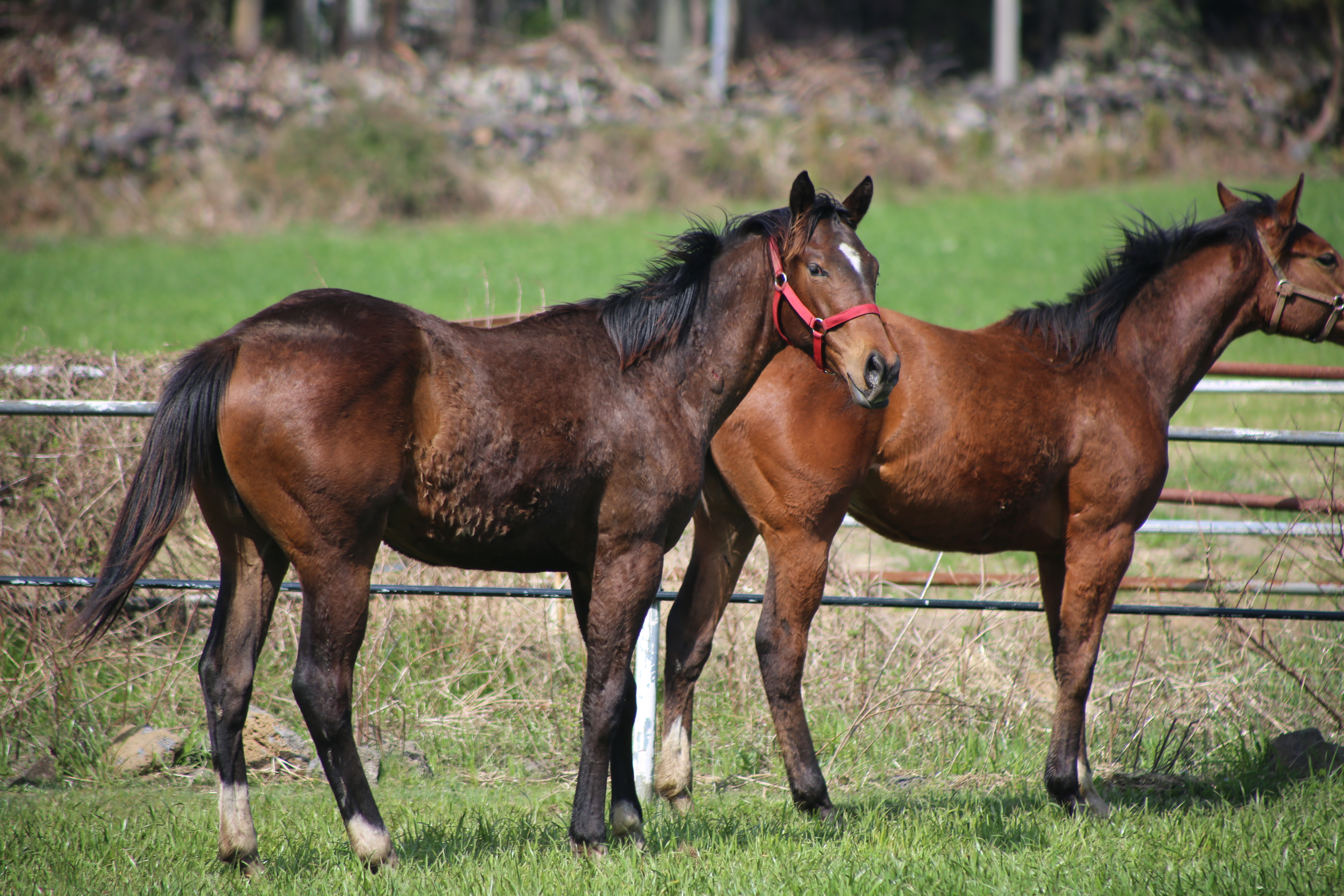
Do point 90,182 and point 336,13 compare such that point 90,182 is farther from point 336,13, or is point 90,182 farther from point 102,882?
point 102,882

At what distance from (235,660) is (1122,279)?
4005 mm

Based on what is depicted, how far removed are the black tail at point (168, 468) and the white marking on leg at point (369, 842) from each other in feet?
3.21

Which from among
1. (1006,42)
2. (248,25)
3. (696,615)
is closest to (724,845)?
(696,615)

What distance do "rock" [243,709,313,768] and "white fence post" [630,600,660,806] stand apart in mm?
1531

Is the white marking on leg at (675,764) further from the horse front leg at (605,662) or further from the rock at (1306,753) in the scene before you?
the rock at (1306,753)

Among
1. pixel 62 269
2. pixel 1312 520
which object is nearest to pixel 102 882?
pixel 1312 520

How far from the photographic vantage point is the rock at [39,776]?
471 cm

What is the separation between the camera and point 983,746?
5.25m

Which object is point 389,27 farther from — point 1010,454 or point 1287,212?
point 1010,454

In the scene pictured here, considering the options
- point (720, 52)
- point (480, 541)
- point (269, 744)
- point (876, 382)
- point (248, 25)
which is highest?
point (248, 25)

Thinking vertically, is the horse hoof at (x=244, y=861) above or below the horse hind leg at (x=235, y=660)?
below

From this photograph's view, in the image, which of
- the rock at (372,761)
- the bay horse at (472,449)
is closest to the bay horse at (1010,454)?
the bay horse at (472,449)

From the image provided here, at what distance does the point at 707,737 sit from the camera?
5.36 metres

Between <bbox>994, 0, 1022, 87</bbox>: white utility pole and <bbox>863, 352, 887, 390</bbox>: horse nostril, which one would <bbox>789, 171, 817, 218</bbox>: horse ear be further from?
<bbox>994, 0, 1022, 87</bbox>: white utility pole
